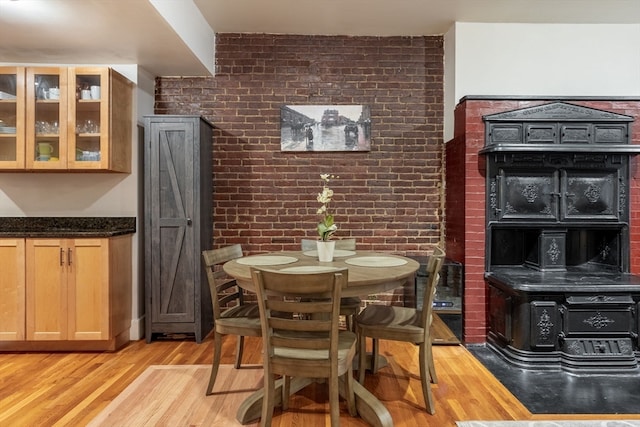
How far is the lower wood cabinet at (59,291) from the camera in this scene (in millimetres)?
3277

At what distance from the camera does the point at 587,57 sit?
12.1 ft

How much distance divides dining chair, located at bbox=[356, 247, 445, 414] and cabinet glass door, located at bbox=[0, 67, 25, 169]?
3140mm

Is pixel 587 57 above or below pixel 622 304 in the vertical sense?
above

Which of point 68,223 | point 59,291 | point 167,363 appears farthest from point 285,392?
point 68,223

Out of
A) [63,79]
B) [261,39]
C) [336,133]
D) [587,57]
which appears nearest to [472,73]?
[587,57]

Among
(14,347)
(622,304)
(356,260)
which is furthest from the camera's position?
(14,347)

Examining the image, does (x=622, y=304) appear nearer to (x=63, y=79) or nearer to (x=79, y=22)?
(x=79, y=22)

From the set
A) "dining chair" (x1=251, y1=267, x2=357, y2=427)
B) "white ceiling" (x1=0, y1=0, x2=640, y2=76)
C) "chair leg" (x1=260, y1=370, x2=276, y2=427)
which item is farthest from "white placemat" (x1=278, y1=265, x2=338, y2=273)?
"white ceiling" (x1=0, y1=0, x2=640, y2=76)

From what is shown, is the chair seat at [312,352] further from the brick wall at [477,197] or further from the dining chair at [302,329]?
the brick wall at [477,197]

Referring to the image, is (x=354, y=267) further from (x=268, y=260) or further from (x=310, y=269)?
(x=268, y=260)

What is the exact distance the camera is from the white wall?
12.0ft

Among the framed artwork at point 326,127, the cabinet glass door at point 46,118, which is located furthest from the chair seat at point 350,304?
the cabinet glass door at point 46,118

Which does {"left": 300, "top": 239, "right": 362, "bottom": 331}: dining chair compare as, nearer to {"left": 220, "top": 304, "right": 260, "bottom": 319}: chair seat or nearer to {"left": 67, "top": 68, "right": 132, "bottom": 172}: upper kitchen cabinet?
{"left": 220, "top": 304, "right": 260, "bottom": 319}: chair seat

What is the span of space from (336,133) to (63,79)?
7.98 ft
